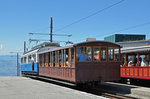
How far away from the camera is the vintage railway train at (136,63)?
14.6 metres

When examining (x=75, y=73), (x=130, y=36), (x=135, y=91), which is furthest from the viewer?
(x=130, y=36)

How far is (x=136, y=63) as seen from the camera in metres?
15.7

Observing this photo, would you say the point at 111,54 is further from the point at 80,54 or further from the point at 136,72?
the point at 136,72

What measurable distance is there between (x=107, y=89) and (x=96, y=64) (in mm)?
1762

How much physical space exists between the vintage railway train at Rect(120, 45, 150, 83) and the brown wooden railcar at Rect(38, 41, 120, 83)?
1754 mm

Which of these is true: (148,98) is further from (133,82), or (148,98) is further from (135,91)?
(133,82)

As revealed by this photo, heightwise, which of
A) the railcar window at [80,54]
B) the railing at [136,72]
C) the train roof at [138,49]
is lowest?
the railing at [136,72]

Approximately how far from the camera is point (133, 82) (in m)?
16.4

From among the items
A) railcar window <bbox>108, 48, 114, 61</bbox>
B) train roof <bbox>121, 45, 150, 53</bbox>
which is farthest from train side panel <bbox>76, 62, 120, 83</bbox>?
train roof <bbox>121, 45, 150, 53</bbox>

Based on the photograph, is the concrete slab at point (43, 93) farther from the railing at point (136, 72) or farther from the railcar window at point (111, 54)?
the railing at point (136, 72)

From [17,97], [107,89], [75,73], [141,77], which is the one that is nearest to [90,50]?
[75,73]

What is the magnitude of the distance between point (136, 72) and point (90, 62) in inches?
146

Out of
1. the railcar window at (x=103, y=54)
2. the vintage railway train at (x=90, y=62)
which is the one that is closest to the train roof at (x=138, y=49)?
the vintage railway train at (x=90, y=62)

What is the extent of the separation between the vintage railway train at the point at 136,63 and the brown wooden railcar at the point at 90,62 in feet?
5.75
